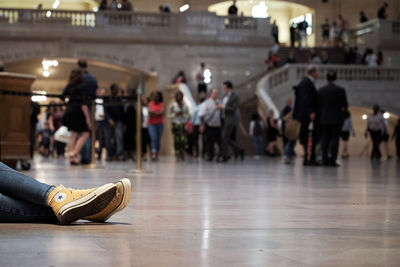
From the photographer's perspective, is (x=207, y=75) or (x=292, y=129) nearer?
(x=292, y=129)

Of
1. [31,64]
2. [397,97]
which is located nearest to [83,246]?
[397,97]

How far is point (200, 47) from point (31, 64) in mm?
6670

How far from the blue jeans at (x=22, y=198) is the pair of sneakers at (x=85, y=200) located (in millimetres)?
63

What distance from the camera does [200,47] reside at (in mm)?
29328

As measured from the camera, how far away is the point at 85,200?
12.5 ft

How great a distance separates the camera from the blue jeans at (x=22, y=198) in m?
3.77

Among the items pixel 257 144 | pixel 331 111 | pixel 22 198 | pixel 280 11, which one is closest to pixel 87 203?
pixel 22 198

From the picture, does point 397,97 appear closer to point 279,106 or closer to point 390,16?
point 279,106

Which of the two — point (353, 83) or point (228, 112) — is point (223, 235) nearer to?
point (228, 112)

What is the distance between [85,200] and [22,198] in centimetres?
31

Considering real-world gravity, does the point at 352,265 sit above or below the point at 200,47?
below

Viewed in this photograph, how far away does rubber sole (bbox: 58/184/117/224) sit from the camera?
3789mm

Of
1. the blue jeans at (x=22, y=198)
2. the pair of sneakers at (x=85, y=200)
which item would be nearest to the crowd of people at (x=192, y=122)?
the blue jeans at (x=22, y=198)

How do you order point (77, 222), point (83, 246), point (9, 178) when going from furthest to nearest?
point (77, 222) → point (9, 178) → point (83, 246)
